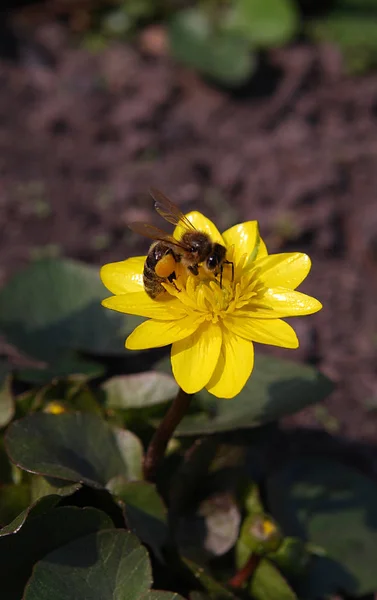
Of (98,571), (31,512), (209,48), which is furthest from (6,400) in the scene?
(209,48)

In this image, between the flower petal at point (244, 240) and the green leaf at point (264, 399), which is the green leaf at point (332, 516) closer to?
the green leaf at point (264, 399)

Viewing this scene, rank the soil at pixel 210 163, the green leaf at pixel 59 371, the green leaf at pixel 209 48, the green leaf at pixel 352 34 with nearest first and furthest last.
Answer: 1. the green leaf at pixel 59 371
2. the soil at pixel 210 163
3. the green leaf at pixel 209 48
4. the green leaf at pixel 352 34

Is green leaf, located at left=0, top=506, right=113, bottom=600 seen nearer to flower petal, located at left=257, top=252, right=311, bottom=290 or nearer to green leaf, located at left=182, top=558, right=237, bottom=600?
green leaf, located at left=182, top=558, right=237, bottom=600

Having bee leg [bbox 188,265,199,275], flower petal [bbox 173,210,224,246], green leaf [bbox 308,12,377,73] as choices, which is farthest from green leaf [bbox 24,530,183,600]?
green leaf [bbox 308,12,377,73]

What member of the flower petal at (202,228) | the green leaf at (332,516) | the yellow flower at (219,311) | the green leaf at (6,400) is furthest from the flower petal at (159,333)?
the green leaf at (332,516)

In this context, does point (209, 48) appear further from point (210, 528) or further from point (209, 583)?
point (209, 583)

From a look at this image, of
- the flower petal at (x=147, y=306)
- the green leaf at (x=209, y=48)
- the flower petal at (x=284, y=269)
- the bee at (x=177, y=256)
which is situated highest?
the bee at (x=177, y=256)
